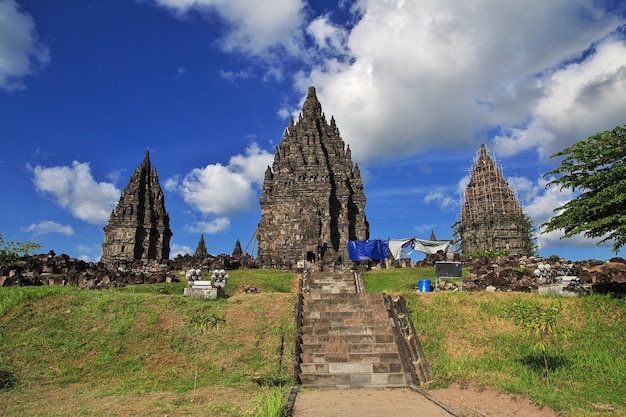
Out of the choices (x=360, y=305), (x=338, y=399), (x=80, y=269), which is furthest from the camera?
(x=80, y=269)

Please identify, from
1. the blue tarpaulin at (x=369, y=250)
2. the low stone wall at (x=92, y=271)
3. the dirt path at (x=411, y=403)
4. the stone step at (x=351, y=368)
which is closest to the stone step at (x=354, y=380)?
the stone step at (x=351, y=368)

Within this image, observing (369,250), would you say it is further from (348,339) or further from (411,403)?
(411,403)

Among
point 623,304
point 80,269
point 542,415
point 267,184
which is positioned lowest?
point 542,415

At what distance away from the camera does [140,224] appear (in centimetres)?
5588

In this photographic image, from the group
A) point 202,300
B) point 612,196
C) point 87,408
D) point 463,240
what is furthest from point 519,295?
point 463,240

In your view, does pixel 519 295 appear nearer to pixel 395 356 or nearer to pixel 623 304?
pixel 623 304

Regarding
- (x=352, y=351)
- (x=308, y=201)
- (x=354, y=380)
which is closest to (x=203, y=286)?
(x=352, y=351)

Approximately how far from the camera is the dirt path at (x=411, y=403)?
8.41m

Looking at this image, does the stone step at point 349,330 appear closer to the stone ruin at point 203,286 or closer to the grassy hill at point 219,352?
the grassy hill at point 219,352

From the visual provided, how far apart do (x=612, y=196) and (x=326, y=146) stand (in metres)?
36.8

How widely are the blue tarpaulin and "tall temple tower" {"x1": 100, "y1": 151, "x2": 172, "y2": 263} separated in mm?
31482

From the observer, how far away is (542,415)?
8258 mm

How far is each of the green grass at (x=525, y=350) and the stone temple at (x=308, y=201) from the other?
22.5 meters

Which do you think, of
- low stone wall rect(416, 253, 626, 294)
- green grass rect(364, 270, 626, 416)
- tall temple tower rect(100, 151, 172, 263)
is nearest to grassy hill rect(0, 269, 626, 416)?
green grass rect(364, 270, 626, 416)
